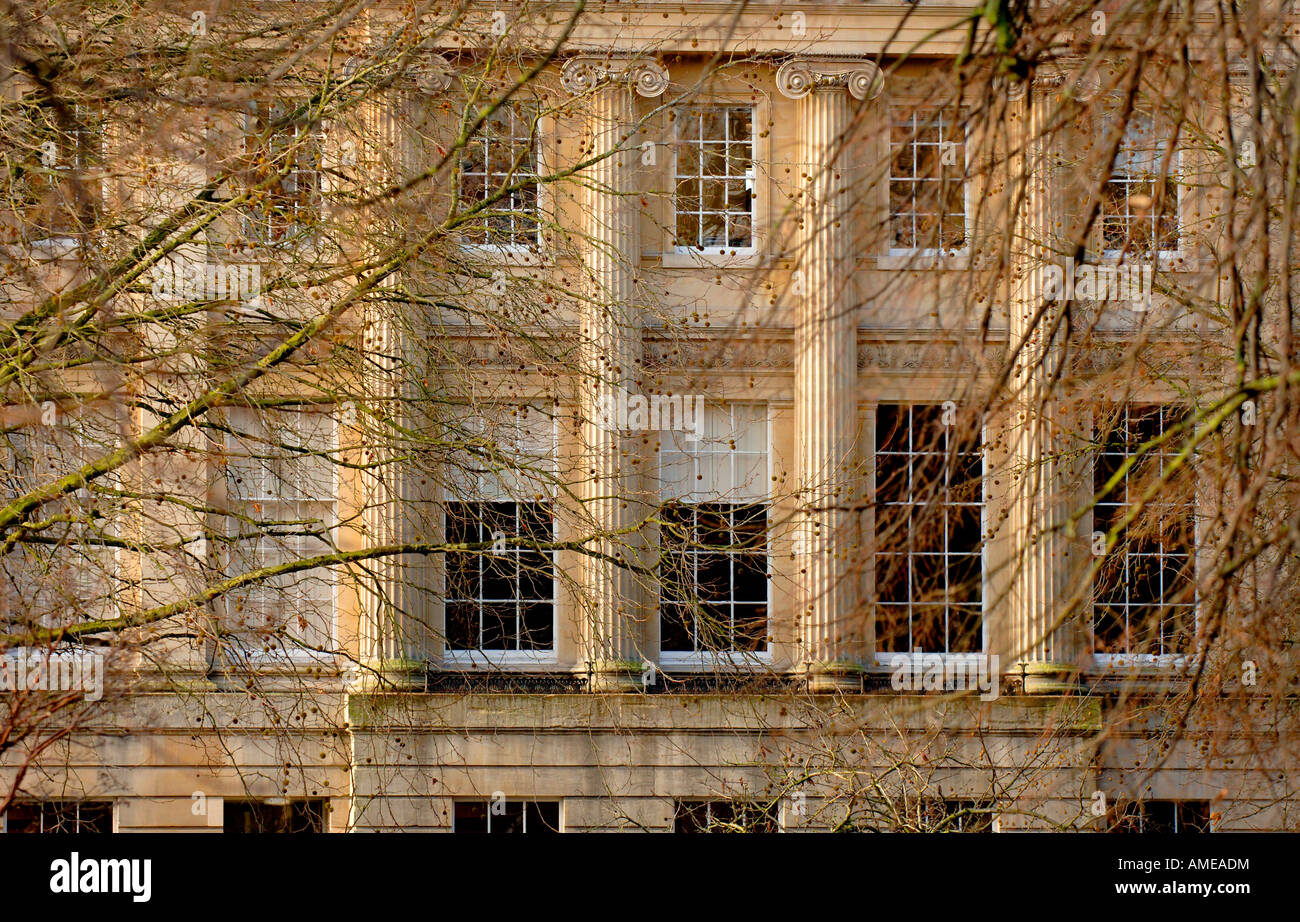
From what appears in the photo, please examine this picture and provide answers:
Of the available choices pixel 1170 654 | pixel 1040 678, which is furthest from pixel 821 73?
pixel 1170 654

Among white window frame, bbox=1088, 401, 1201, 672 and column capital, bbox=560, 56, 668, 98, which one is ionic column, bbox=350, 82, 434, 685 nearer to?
column capital, bbox=560, 56, 668, 98

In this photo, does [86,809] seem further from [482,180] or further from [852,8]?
[852,8]

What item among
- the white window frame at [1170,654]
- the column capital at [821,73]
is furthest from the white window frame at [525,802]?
the column capital at [821,73]

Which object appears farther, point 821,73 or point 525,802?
point 821,73

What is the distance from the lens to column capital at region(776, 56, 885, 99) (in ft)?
62.3

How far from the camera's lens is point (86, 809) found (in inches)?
749

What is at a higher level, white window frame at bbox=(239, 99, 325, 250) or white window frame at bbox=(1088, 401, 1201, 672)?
white window frame at bbox=(239, 99, 325, 250)

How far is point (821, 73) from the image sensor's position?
62.7 ft

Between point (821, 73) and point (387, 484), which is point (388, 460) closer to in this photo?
point (387, 484)

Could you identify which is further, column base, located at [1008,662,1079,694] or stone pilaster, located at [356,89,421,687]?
column base, located at [1008,662,1079,694]

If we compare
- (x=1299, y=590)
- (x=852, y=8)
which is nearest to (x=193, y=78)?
(x=1299, y=590)

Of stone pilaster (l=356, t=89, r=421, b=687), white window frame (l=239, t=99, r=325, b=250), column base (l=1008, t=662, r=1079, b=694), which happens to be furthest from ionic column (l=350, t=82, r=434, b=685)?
column base (l=1008, t=662, r=1079, b=694)

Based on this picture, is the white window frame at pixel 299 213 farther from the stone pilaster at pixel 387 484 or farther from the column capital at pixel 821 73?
the column capital at pixel 821 73

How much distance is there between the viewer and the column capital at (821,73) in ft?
62.3
